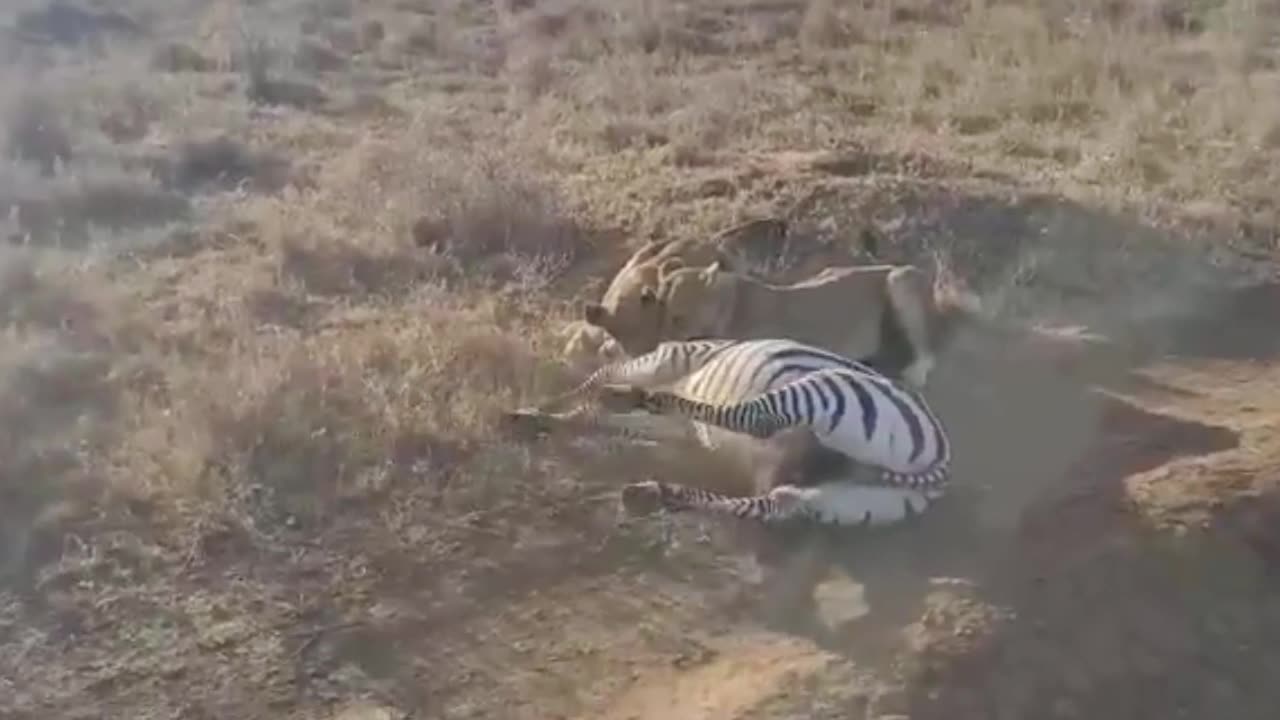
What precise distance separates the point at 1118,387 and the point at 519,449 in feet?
8.30

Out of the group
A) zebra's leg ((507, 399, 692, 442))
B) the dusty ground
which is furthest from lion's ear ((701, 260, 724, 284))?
zebra's leg ((507, 399, 692, 442))

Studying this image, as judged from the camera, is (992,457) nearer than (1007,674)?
No

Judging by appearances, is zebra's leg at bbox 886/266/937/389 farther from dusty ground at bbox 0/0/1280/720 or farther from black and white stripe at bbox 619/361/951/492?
black and white stripe at bbox 619/361/951/492

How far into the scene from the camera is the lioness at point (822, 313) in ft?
23.7

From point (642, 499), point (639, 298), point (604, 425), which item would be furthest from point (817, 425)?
point (639, 298)

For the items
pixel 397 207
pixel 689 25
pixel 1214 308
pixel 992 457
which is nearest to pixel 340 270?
pixel 397 207

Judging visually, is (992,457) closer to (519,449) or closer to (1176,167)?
(519,449)

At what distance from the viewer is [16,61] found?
12.5 m

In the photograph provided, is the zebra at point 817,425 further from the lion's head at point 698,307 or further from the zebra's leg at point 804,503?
the lion's head at point 698,307

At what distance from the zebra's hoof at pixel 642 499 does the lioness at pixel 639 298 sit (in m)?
1.47

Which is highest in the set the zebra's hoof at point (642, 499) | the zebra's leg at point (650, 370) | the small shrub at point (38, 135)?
the small shrub at point (38, 135)

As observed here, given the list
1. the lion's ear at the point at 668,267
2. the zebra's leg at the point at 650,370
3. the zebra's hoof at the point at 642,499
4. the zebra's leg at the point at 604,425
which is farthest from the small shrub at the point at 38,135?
the zebra's hoof at the point at 642,499

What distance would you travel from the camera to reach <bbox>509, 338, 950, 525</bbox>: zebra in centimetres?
577

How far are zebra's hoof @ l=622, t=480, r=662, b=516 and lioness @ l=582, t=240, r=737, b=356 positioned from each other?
147 cm
